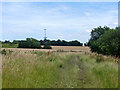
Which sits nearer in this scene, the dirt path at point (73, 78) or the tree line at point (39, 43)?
the dirt path at point (73, 78)

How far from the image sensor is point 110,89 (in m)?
6.09

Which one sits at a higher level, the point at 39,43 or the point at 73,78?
the point at 39,43

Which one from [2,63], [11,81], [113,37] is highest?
[113,37]

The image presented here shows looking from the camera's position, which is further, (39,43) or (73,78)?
(39,43)

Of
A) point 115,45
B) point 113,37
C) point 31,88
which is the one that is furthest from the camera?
point 113,37

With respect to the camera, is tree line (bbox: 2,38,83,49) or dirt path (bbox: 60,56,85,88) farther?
tree line (bbox: 2,38,83,49)

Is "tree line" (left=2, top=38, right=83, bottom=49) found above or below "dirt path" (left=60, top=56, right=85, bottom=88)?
above

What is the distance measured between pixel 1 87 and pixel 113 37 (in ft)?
81.5

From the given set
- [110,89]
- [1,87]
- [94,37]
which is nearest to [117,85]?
[110,89]

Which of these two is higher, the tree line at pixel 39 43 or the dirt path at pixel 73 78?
the tree line at pixel 39 43

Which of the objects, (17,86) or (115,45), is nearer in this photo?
(17,86)

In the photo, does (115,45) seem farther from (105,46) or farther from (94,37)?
(94,37)

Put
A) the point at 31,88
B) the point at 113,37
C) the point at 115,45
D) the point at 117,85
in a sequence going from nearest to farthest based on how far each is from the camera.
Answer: the point at 31,88 < the point at 117,85 < the point at 115,45 < the point at 113,37

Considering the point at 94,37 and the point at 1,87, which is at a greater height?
the point at 94,37
